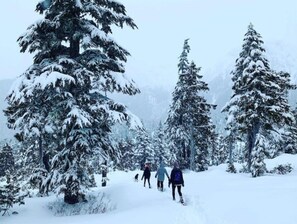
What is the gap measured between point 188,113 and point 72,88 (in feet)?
81.2

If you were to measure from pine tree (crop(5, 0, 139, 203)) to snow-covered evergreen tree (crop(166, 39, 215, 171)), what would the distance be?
909 inches

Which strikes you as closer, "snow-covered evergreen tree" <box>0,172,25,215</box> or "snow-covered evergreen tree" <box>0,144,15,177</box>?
"snow-covered evergreen tree" <box>0,172,25,215</box>

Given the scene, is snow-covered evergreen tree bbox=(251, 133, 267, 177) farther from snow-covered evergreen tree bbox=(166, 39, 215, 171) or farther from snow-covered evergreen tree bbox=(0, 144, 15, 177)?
snow-covered evergreen tree bbox=(0, 144, 15, 177)

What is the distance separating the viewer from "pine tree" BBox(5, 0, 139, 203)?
49.5 feet

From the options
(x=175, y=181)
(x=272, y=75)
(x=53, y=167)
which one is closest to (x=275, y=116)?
(x=272, y=75)

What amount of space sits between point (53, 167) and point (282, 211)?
945cm

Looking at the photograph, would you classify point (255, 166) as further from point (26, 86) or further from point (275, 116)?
point (26, 86)

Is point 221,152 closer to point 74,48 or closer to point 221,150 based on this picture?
point 221,150

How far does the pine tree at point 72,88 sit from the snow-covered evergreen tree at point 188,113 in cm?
2309

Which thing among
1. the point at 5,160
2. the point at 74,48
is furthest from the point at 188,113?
the point at 5,160

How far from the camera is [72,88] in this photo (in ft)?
53.5

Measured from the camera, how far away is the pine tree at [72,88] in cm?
1509

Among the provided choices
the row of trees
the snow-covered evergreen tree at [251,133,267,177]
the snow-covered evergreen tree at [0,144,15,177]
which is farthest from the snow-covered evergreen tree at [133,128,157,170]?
the row of trees

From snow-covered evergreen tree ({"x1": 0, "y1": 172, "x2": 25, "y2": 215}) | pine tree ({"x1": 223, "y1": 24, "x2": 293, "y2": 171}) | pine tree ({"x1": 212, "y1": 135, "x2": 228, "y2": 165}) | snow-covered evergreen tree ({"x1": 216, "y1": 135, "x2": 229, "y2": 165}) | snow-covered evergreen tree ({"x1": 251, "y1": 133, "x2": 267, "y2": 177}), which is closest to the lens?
snow-covered evergreen tree ({"x1": 0, "y1": 172, "x2": 25, "y2": 215})
